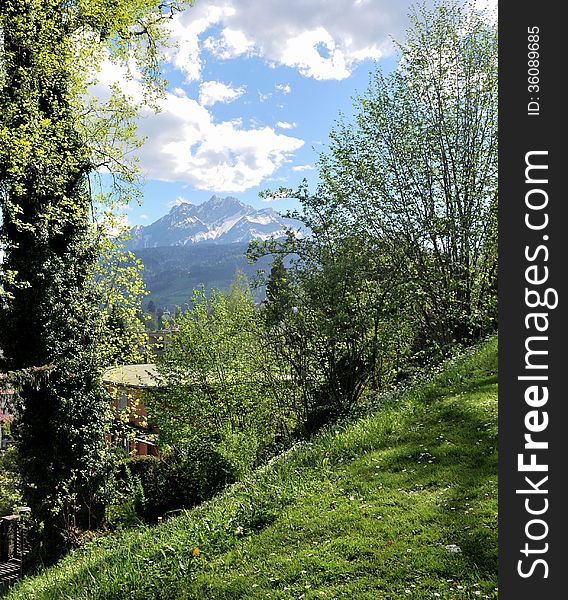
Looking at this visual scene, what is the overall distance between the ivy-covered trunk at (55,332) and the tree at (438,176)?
283 inches

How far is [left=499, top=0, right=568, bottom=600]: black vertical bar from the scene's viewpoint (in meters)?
2.72

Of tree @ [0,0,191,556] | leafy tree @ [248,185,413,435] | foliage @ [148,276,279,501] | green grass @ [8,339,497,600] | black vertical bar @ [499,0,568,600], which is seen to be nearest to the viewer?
black vertical bar @ [499,0,568,600]

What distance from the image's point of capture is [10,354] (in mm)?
14188

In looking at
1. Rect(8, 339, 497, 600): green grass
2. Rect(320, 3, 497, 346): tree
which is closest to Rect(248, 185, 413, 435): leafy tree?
Rect(320, 3, 497, 346): tree

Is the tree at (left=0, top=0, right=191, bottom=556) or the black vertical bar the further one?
the tree at (left=0, top=0, right=191, bottom=556)

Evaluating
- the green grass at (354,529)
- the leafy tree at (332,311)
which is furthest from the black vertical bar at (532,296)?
the leafy tree at (332,311)

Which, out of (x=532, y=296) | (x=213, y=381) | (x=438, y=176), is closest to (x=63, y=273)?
(x=213, y=381)

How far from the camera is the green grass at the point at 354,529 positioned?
4.26 m

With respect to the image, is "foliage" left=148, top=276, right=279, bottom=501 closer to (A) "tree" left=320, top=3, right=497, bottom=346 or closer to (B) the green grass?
(A) "tree" left=320, top=3, right=497, bottom=346

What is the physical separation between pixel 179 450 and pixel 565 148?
45.1 feet

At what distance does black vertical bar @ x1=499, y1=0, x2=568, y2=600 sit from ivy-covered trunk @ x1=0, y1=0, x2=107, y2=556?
12.0m

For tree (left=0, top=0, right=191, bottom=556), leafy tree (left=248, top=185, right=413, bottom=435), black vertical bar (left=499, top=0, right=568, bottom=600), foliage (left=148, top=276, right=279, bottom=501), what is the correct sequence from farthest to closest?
1. foliage (left=148, top=276, right=279, bottom=501)
2. tree (left=0, top=0, right=191, bottom=556)
3. leafy tree (left=248, top=185, right=413, bottom=435)
4. black vertical bar (left=499, top=0, right=568, bottom=600)

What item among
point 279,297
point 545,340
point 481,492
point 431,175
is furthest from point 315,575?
point 431,175

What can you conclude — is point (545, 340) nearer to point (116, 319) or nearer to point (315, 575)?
point (315, 575)
